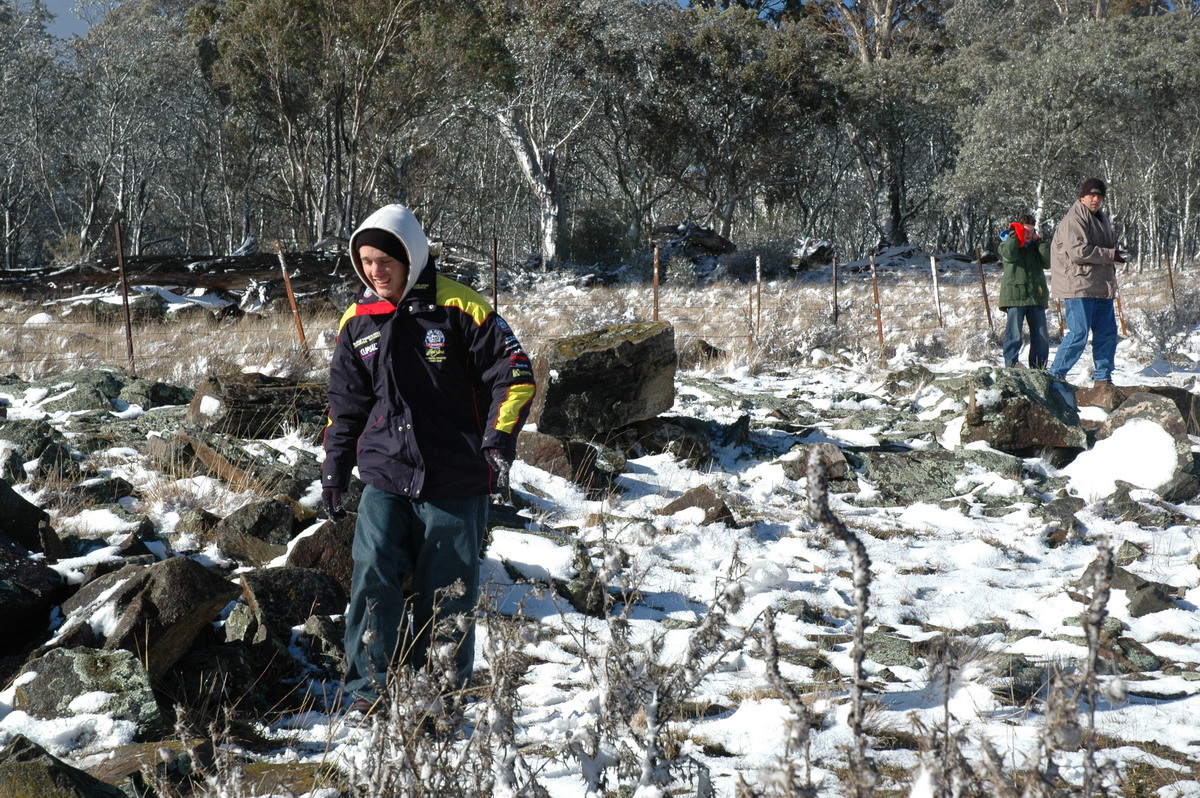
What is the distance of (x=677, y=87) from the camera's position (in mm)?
28469

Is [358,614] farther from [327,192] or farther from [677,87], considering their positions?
[677,87]

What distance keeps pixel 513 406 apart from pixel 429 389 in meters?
0.31

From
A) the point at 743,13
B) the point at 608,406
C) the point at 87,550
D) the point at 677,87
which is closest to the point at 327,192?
the point at 677,87

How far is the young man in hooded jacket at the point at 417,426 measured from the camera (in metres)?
2.96

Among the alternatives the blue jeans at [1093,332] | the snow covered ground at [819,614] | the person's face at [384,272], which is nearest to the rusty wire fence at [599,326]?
the snow covered ground at [819,614]

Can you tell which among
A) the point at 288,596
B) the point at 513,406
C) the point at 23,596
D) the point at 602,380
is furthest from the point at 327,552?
the point at 602,380

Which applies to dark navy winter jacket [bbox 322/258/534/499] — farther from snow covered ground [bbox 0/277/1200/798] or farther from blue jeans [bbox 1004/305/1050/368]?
blue jeans [bbox 1004/305/1050/368]

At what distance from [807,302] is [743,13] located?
662 inches

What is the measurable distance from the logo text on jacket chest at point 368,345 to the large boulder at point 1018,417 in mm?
5078

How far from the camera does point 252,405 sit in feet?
20.8

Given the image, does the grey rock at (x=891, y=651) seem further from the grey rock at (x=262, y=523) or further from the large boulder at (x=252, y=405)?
the large boulder at (x=252, y=405)

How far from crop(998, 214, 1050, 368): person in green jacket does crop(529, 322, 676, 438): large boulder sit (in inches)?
139

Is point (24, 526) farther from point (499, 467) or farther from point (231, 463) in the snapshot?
point (499, 467)

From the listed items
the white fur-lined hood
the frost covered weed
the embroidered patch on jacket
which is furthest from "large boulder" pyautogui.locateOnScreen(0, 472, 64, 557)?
the frost covered weed
